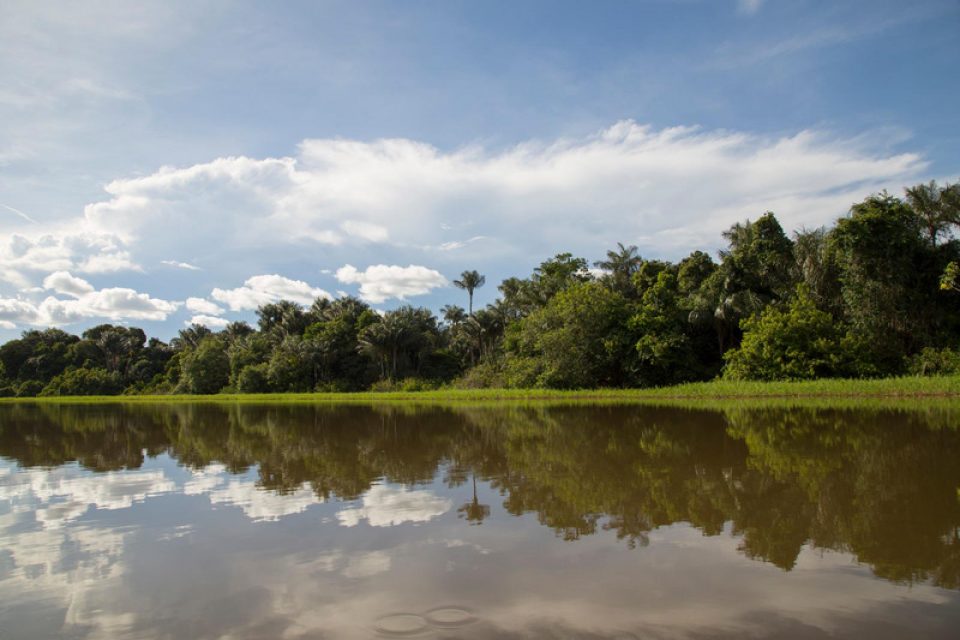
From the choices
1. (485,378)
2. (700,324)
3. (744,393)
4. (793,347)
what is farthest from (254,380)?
(793,347)

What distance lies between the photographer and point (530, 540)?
20.6 feet

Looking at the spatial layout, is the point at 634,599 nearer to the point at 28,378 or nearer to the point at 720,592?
the point at 720,592

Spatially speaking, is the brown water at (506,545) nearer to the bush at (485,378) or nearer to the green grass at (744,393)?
the green grass at (744,393)

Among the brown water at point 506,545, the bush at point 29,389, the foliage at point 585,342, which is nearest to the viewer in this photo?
the brown water at point 506,545

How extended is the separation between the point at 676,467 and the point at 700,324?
34.6 metres

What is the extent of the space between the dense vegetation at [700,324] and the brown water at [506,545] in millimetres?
24270

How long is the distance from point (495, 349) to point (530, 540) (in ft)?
183

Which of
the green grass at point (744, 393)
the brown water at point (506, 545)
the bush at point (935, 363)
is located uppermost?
the bush at point (935, 363)

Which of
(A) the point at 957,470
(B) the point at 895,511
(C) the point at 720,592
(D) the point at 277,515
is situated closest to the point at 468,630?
(C) the point at 720,592

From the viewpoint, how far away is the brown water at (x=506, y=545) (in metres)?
4.35

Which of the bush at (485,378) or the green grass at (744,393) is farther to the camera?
the bush at (485,378)

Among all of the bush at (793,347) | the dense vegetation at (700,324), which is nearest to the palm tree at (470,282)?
the dense vegetation at (700,324)

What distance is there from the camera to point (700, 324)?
4234 cm

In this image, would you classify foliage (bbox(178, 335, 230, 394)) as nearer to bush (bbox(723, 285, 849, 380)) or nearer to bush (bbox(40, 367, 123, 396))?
bush (bbox(40, 367, 123, 396))
